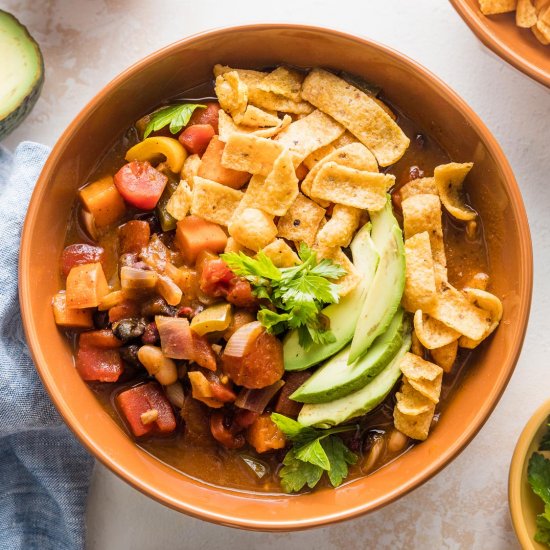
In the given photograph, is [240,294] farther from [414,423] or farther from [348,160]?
[414,423]

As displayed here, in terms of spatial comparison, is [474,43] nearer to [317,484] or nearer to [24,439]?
[317,484]

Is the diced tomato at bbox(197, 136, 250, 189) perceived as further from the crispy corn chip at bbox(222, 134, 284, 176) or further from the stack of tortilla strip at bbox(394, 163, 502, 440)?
the stack of tortilla strip at bbox(394, 163, 502, 440)

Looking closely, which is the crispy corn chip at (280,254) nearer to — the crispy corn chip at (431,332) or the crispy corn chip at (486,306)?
the crispy corn chip at (431,332)

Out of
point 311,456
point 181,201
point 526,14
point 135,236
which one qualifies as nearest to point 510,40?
point 526,14

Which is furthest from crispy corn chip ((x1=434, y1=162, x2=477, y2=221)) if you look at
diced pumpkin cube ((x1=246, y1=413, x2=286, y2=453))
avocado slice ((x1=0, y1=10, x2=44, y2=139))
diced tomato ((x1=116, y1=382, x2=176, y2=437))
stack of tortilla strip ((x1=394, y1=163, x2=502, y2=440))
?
avocado slice ((x1=0, y1=10, x2=44, y2=139))

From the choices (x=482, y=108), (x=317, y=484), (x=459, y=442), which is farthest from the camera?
(x=482, y=108)

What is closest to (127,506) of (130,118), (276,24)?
(130,118)

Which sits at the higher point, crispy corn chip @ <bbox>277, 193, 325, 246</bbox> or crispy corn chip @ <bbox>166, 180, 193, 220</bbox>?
crispy corn chip @ <bbox>277, 193, 325, 246</bbox>
